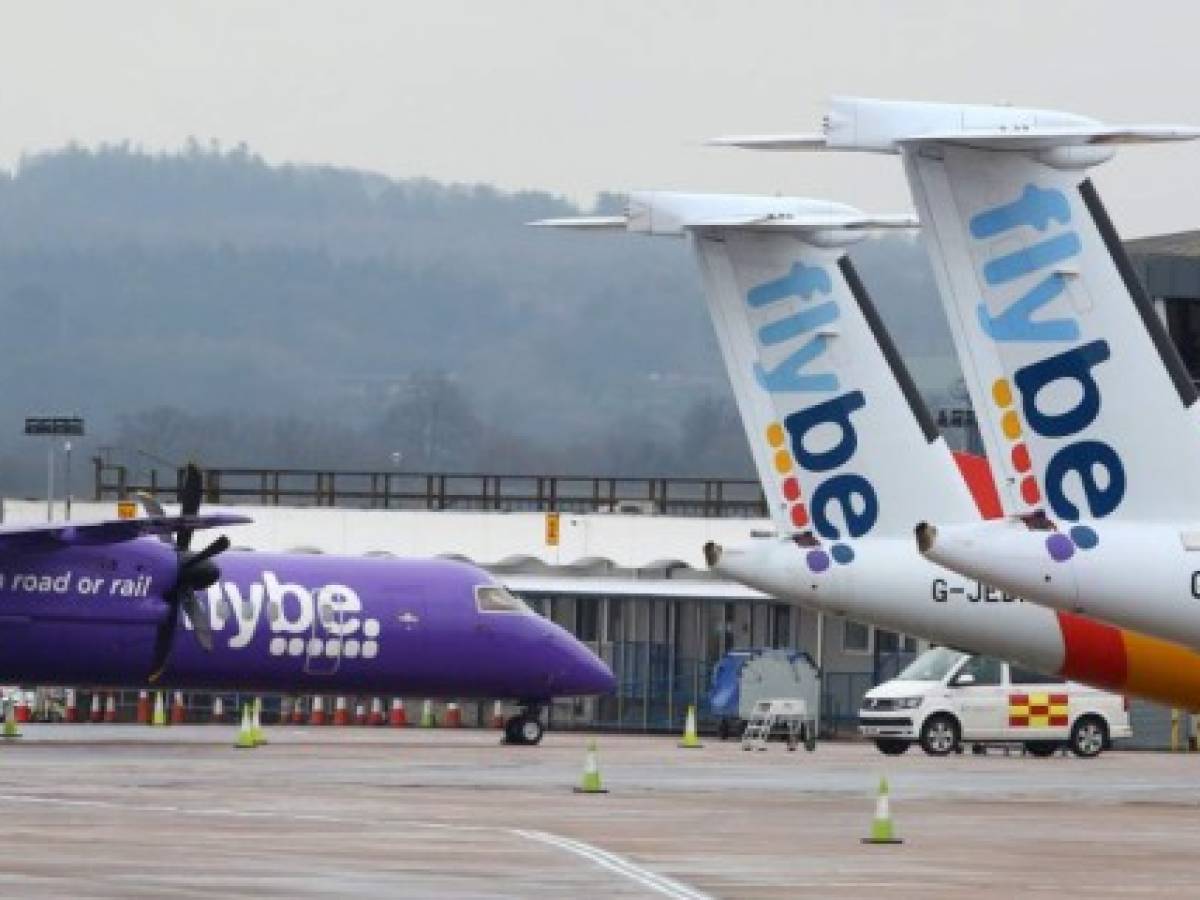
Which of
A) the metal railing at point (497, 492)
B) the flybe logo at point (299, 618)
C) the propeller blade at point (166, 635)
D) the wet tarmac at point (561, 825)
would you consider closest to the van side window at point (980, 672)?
the wet tarmac at point (561, 825)

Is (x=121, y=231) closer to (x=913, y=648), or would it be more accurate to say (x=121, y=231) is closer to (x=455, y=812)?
(x=913, y=648)

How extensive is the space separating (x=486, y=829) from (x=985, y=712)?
2630 centimetres

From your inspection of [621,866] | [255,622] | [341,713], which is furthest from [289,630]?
[621,866]

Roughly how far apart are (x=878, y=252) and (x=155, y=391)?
20.2 m

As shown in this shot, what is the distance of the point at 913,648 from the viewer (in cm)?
7125

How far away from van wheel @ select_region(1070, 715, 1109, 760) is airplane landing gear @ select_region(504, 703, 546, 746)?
9.00m

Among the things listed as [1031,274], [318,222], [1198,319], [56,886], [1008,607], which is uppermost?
[318,222]

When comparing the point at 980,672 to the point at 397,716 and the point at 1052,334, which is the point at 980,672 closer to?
the point at 397,716

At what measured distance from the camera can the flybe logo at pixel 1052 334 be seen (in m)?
31.1

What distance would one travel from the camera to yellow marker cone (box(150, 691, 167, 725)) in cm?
6591

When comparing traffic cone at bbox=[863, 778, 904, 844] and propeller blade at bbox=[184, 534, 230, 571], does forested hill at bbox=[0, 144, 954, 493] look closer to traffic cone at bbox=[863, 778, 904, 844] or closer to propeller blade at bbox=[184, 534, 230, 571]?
propeller blade at bbox=[184, 534, 230, 571]

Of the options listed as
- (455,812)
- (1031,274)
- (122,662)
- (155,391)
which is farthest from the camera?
(155,391)

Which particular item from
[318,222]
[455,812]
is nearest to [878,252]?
[318,222]

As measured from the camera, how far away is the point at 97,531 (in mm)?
50219
